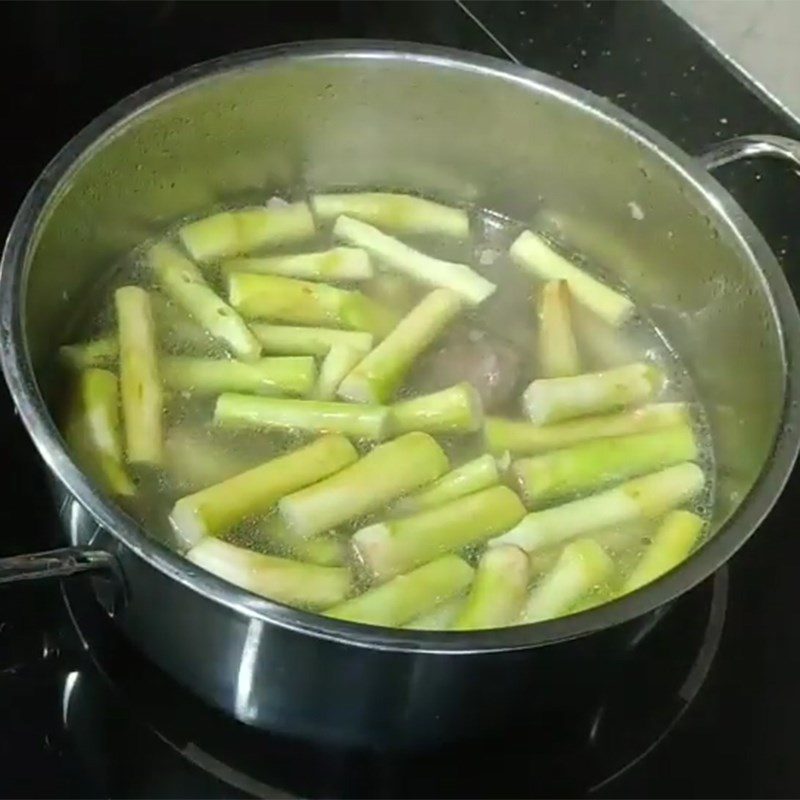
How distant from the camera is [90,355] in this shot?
0.83 meters

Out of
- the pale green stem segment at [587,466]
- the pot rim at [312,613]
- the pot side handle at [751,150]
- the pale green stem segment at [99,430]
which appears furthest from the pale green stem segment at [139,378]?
the pot side handle at [751,150]

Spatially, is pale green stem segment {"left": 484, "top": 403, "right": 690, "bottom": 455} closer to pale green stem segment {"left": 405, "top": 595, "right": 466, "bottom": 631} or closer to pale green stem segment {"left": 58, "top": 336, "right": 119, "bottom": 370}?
pale green stem segment {"left": 405, "top": 595, "right": 466, "bottom": 631}

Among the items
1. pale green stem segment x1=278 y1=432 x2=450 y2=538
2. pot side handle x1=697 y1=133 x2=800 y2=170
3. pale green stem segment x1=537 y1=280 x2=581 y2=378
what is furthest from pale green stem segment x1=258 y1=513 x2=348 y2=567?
pot side handle x1=697 y1=133 x2=800 y2=170

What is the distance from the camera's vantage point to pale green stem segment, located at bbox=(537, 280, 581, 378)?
2.87ft

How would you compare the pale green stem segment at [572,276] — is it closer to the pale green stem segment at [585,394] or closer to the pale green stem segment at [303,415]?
the pale green stem segment at [585,394]

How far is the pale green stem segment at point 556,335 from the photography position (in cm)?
88

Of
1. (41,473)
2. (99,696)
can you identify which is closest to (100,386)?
(41,473)

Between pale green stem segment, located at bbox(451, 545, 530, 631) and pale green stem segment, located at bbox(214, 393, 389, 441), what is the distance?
0.12 metres

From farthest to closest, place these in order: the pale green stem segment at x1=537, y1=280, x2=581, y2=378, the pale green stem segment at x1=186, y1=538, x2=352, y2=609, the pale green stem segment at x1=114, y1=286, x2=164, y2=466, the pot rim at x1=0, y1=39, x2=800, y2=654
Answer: the pale green stem segment at x1=537, y1=280, x2=581, y2=378 < the pale green stem segment at x1=114, y1=286, x2=164, y2=466 < the pale green stem segment at x1=186, y1=538, x2=352, y2=609 < the pot rim at x1=0, y1=39, x2=800, y2=654

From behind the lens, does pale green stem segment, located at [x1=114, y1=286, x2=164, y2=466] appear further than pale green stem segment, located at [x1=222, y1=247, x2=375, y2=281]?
No

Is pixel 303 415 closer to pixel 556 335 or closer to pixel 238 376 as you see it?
pixel 238 376

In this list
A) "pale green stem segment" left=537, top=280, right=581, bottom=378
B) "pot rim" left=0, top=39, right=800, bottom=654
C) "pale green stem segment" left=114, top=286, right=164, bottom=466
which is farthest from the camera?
"pale green stem segment" left=537, top=280, right=581, bottom=378

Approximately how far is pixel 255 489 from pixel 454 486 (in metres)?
0.12

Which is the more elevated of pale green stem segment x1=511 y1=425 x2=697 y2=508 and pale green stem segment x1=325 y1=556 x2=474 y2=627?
pale green stem segment x1=511 y1=425 x2=697 y2=508
